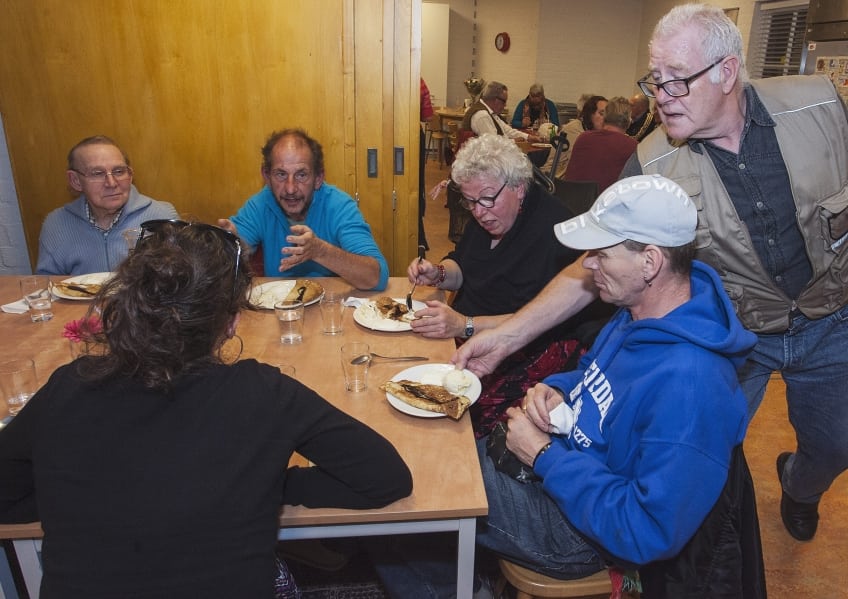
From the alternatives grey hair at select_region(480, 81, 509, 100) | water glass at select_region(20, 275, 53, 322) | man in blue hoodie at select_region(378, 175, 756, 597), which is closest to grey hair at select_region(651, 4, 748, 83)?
man in blue hoodie at select_region(378, 175, 756, 597)

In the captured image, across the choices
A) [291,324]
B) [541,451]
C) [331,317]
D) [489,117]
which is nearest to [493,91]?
[489,117]

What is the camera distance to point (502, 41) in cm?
1150

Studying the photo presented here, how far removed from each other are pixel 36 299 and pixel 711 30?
7.96 feet

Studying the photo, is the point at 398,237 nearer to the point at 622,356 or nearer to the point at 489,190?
the point at 489,190

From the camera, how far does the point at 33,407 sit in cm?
111

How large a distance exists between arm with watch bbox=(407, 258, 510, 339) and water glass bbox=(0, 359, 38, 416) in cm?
113

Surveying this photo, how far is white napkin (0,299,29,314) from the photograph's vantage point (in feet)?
7.38

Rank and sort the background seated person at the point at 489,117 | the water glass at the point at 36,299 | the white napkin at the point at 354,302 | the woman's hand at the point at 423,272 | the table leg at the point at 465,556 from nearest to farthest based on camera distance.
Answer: the table leg at the point at 465,556 → the water glass at the point at 36,299 → the white napkin at the point at 354,302 → the woman's hand at the point at 423,272 → the background seated person at the point at 489,117

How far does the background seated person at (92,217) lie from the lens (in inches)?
106

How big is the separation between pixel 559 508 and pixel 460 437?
294 mm

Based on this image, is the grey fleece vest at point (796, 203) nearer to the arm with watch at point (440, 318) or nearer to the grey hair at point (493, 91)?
the arm with watch at point (440, 318)

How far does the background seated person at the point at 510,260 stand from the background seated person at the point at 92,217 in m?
1.43

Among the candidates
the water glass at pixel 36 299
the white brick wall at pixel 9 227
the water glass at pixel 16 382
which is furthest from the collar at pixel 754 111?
the white brick wall at pixel 9 227

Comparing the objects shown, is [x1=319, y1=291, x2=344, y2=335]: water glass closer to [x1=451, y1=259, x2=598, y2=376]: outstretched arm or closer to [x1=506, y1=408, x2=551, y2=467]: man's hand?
[x1=451, y1=259, x2=598, y2=376]: outstretched arm
